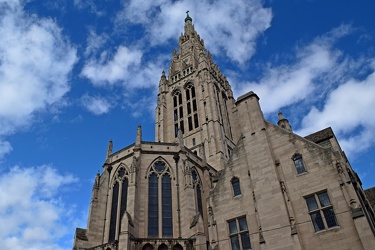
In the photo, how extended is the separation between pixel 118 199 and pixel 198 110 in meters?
26.2

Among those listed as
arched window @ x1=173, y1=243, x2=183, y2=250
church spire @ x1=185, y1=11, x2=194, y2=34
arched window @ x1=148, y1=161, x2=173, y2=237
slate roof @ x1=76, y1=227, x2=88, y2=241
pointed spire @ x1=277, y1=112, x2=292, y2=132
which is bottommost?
arched window @ x1=173, y1=243, x2=183, y2=250

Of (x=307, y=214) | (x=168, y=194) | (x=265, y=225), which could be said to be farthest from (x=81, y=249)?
(x=307, y=214)

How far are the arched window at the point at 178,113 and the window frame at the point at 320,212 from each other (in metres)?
35.4

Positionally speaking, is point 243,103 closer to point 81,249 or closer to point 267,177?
point 267,177

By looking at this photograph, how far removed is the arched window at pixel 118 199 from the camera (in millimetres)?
26339

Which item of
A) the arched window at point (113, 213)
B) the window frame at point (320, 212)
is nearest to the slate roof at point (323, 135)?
the window frame at point (320, 212)

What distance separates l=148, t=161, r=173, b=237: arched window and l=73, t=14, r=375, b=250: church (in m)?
0.08

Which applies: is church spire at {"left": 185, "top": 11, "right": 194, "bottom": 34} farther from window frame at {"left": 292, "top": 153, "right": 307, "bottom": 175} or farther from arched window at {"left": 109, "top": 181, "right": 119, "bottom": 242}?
window frame at {"left": 292, "top": 153, "right": 307, "bottom": 175}

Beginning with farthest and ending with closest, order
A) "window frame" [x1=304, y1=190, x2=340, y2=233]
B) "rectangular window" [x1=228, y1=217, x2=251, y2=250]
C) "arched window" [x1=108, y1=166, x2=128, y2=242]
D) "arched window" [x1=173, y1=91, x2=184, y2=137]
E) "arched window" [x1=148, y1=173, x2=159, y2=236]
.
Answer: "arched window" [x1=173, y1=91, x2=184, y2=137] < "arched window" [x1=108, y1=166, x2=128, y2=242] < "arched window" [x1=148, y1=173, x2=159, y2=236] < "rectangular window" [x1=228, y1=217, x2=251, y2=250] < "window frame" [x1=304, y1=190, x2=340, y2=233]

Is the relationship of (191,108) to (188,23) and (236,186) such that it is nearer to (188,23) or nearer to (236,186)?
(236,186)

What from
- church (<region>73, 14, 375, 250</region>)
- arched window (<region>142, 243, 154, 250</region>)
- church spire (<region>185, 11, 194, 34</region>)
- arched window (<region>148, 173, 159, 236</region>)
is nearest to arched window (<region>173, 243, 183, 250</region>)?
church (<region>73, 14, 375, 250</region>)

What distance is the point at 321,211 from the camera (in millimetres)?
15367

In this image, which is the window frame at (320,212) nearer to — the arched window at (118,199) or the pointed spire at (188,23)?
the arched window at (118,199)

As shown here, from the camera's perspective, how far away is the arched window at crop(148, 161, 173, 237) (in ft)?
82.5
